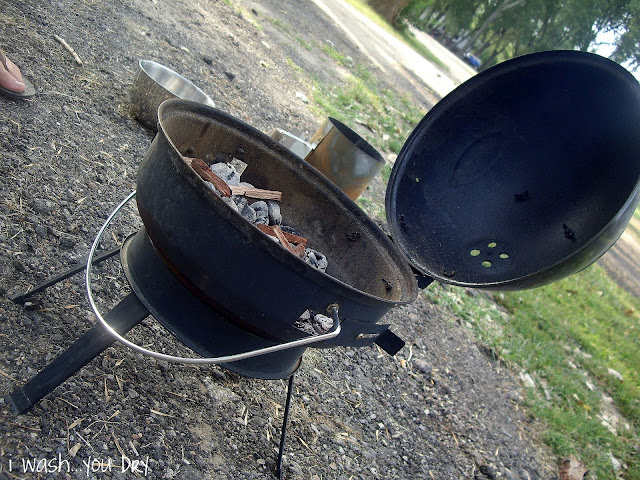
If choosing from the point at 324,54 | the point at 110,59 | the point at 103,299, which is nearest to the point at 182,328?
the point at 103,299

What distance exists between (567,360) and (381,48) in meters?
10.5

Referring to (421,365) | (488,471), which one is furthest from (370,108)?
(488,471)

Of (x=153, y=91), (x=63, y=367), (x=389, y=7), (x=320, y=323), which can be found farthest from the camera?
(x=389, y=7)

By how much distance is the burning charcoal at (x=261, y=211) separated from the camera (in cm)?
200

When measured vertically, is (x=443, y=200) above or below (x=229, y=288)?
above

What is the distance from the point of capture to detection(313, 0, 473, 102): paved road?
1173 centimetres

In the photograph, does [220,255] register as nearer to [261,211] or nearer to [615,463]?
[261,211]

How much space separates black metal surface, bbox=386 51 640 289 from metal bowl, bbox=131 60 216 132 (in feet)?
5.91

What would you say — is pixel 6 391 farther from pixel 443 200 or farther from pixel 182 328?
pixel 443 200

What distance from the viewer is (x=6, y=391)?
1609 mm

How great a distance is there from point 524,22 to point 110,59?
2850 centimetres

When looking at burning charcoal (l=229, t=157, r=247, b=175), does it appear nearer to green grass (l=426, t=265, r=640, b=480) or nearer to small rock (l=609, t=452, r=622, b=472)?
green grass (l=426, t=265, r=640, b=480)

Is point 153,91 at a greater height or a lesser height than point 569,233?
lesser

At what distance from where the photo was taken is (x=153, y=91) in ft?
10.8
